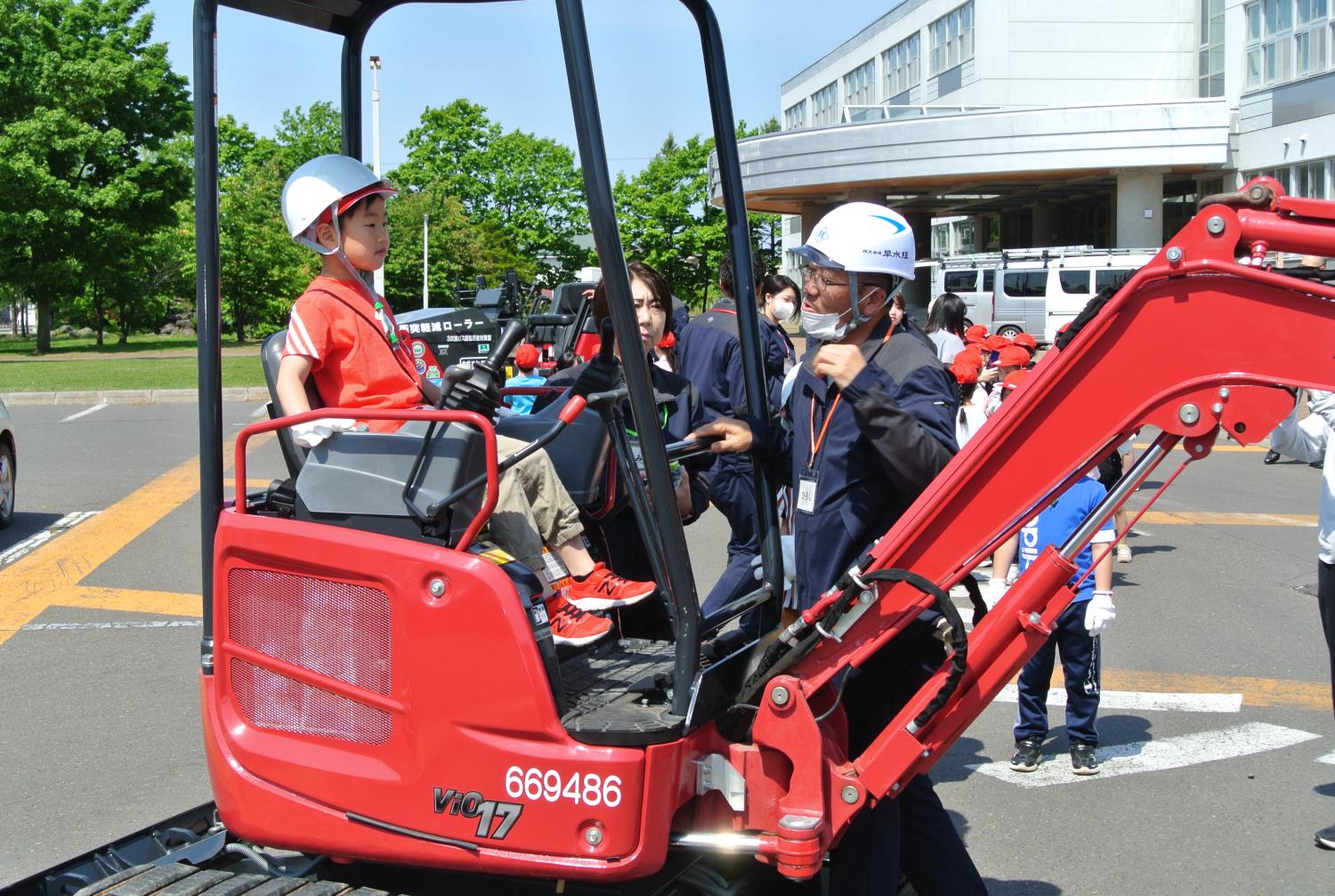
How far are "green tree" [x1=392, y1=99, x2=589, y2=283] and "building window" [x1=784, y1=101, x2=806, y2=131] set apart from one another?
47.4 m

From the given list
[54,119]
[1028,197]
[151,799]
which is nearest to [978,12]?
[1028,197]

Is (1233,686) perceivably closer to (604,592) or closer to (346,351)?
(604,592)

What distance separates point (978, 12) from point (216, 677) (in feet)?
150

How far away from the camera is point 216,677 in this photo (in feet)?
10.5

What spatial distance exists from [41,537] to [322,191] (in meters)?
7.64

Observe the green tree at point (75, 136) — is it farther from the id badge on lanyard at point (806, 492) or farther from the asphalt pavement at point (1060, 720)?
the id badge on lanyard at point (806, 492)

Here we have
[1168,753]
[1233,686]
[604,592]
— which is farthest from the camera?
[1233,686]

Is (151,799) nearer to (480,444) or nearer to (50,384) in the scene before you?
(480,444)

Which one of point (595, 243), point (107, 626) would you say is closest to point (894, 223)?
point (595, 243)

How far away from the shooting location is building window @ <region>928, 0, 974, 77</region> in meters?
45.4

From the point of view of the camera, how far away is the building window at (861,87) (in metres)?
54.7

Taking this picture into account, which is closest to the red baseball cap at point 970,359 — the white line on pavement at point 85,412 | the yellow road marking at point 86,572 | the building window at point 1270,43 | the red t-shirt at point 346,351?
the red t-shirt at point 346,351

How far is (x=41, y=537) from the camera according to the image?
9.82 metres

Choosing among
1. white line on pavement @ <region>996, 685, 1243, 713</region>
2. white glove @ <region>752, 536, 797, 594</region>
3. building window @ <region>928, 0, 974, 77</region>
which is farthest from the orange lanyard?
building window @ <region>928, 0, 974, 77</region>
